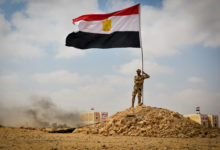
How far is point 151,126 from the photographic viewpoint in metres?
11.4

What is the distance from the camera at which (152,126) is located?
11375 millimetres

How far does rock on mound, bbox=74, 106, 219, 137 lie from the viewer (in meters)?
11.0

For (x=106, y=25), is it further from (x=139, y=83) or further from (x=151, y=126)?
(x=151, y=126)

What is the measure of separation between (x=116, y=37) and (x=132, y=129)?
18.3ft

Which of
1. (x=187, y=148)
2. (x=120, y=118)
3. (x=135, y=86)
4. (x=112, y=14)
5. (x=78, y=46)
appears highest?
(x=112, y=14)

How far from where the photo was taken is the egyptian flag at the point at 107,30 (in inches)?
512

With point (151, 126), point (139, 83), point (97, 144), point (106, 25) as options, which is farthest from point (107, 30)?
point (97, 144)

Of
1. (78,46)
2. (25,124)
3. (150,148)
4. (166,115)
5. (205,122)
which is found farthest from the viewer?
(25,124)

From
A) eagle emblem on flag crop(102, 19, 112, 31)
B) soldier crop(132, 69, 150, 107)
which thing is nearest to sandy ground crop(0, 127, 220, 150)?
soldier crop(132, 69, 150, 107)

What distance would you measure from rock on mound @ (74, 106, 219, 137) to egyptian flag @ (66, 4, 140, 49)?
430 cm

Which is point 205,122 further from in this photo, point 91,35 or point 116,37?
point 91,35

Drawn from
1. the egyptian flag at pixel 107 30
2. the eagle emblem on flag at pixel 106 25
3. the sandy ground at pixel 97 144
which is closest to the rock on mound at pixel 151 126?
the sandy ground at pixel 97 144

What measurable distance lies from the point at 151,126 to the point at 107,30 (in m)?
6.40

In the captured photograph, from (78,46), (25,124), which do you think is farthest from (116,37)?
(25,124)
